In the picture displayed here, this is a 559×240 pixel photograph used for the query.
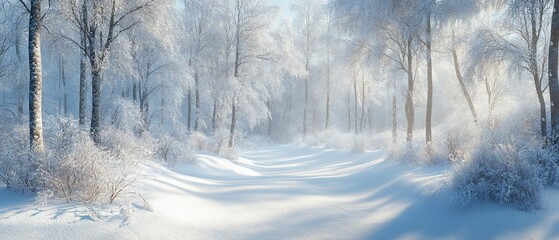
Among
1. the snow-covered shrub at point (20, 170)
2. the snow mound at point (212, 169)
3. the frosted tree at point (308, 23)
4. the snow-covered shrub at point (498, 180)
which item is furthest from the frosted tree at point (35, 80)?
the frosted tree at point (308, 23)

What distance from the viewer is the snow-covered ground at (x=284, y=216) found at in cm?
388

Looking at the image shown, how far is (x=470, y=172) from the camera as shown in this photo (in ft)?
17.0

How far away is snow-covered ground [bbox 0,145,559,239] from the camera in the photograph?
3.88 meters

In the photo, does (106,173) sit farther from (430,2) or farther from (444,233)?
(430,2)

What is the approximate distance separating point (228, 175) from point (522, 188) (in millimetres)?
7986

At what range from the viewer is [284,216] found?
206 inches

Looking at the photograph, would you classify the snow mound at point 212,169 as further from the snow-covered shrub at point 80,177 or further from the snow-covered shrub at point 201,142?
the snow-covered shrub at point 80,177

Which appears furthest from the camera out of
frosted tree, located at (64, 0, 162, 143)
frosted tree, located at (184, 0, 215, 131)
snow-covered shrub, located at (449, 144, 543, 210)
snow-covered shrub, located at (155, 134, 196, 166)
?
frosted tree, located at (184, 0, 215, 131)

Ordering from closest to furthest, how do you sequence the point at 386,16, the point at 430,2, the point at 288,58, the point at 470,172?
the point at 470,172
the point at 430,2
the point at 386,16
the point at 288,58

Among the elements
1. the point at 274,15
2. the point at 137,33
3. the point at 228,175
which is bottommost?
the point at 228,175

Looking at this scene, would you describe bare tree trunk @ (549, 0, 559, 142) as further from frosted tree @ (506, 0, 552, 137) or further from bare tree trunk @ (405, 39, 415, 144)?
bare tree trunk @ (405, 39, 415, 144)

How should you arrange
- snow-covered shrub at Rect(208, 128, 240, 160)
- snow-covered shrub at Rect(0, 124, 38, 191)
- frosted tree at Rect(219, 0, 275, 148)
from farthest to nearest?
frosted tree at Rect(219, 0, 275, 148) < snow-covered shrub at Rect(208, 128, 240, 160) < snow-covered shrub at Rect(0, 124, 38, 191)

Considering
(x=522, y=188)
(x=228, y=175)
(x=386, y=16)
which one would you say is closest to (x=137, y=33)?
(x=228, y=175)

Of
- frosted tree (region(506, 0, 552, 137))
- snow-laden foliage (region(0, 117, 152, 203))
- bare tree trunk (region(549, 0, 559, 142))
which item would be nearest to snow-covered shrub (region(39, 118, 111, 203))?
snow-laden foliage (region(0, 117, 152, 203))
